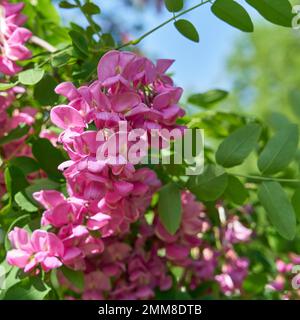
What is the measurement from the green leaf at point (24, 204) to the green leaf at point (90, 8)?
0.81ft

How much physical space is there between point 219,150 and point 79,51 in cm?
21

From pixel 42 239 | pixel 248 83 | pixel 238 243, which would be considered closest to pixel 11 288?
pixel 42 239

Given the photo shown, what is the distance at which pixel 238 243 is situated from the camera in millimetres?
1024

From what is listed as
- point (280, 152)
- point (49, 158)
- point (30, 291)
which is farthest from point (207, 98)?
point (30, 291)

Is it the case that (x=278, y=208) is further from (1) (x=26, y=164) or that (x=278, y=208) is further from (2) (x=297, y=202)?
(1) (x=26, y=164)

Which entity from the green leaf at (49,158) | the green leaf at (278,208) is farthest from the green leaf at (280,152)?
the green leaf at (49,158)

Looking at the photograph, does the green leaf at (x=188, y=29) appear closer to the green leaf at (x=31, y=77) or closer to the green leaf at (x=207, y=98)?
the green leaf at (x=31, y=77)

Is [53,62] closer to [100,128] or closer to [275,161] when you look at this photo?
[100,128]

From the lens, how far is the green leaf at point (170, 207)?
0.66 m

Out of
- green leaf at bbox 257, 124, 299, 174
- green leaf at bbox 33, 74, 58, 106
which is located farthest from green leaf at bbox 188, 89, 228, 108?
green leaf at bbox 33, 74, 58, 106

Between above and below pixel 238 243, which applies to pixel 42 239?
above

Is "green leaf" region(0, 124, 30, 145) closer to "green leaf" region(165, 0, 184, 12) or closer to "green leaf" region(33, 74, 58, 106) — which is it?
"green leaf" region(33, 74, 58, 106)

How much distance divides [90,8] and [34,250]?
0.31 m
